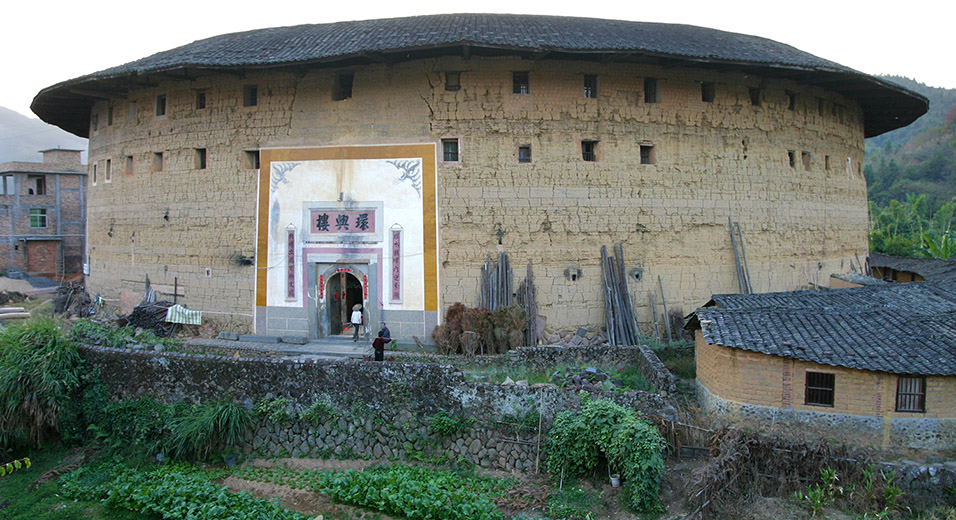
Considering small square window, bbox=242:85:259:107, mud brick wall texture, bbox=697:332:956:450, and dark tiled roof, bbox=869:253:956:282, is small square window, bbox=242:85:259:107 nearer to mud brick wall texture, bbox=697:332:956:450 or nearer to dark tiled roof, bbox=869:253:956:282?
mud brick wall texture, bbox=697:332:956:450

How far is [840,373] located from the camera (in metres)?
7.27

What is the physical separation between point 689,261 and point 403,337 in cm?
683

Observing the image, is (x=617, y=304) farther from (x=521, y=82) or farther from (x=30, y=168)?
(x=30, y=168)

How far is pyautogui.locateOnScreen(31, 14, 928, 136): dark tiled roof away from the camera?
40.1ft

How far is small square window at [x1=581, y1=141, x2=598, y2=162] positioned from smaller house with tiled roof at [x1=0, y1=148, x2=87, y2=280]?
2564 cm

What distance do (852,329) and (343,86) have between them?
442 inches

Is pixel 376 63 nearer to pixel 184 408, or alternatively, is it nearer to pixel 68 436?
pixel 184 408

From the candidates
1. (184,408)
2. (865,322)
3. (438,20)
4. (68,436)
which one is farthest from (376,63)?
(865,322)

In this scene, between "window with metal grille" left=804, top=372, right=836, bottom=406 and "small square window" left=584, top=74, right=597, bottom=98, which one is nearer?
"window with metal grille" left=804, top=372, right=836, bottom=406

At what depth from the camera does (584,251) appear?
13.1 metres

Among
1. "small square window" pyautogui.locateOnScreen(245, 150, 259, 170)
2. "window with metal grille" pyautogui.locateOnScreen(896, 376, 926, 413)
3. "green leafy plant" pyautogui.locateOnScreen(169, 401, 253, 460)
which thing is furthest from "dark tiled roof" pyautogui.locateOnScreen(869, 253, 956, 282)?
"small square window" pyautogui.locateOnScreen(245, 150, 259, 170)

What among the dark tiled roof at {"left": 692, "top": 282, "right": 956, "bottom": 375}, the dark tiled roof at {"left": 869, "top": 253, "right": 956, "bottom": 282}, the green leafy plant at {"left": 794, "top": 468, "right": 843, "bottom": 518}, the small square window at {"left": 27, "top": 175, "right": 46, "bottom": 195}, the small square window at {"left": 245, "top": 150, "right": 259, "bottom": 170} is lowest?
the green leafy plant at {"left": 794, "top": 468, "right": 843, "bottom": 518}

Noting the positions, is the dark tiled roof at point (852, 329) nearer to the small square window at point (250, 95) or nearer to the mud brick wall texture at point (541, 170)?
the mud brick wall texture at point (541, 170)

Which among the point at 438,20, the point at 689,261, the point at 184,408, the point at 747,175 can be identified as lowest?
the point at 184,408
